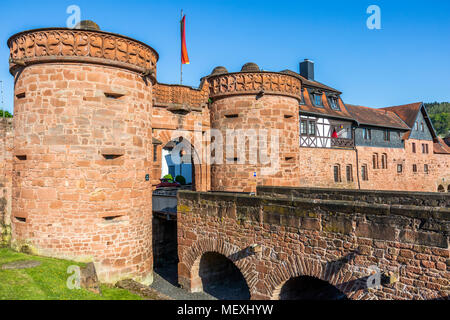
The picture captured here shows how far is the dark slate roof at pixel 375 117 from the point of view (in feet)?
89.8

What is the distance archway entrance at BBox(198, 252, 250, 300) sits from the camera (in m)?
11.1

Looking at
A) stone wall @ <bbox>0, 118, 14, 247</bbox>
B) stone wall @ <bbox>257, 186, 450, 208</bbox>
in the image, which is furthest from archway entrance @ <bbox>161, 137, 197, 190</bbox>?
stone wall @ <bbox>257, 186, 450, 208</bbox>

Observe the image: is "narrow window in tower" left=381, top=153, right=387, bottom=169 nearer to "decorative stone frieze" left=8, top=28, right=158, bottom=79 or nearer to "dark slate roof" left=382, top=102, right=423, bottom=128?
"dark slate roof" left=382, top=102, right=423, bottom=128

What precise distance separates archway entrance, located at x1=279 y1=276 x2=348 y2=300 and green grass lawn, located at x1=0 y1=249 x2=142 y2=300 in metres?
3.84

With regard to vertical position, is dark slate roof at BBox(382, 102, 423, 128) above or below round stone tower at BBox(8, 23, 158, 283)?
above

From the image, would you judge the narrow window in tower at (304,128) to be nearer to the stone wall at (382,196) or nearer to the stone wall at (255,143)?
the stone wall at (255,143)

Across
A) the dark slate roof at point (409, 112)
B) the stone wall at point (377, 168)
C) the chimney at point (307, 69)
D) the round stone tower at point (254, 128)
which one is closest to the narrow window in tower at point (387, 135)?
the stone wall at point (377, 168)

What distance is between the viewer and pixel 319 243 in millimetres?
7168

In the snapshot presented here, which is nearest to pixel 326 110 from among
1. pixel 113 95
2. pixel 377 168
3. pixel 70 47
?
pixel 377 168

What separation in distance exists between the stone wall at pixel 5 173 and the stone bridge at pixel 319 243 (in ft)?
19.5

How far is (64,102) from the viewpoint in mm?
9773

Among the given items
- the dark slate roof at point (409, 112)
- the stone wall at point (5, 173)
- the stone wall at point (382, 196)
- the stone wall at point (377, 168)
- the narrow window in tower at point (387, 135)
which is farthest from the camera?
the dark slate roof at point (409, 112)

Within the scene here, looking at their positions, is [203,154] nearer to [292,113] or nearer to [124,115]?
[292,113]

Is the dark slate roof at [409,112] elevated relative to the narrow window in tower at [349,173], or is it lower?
elevated
